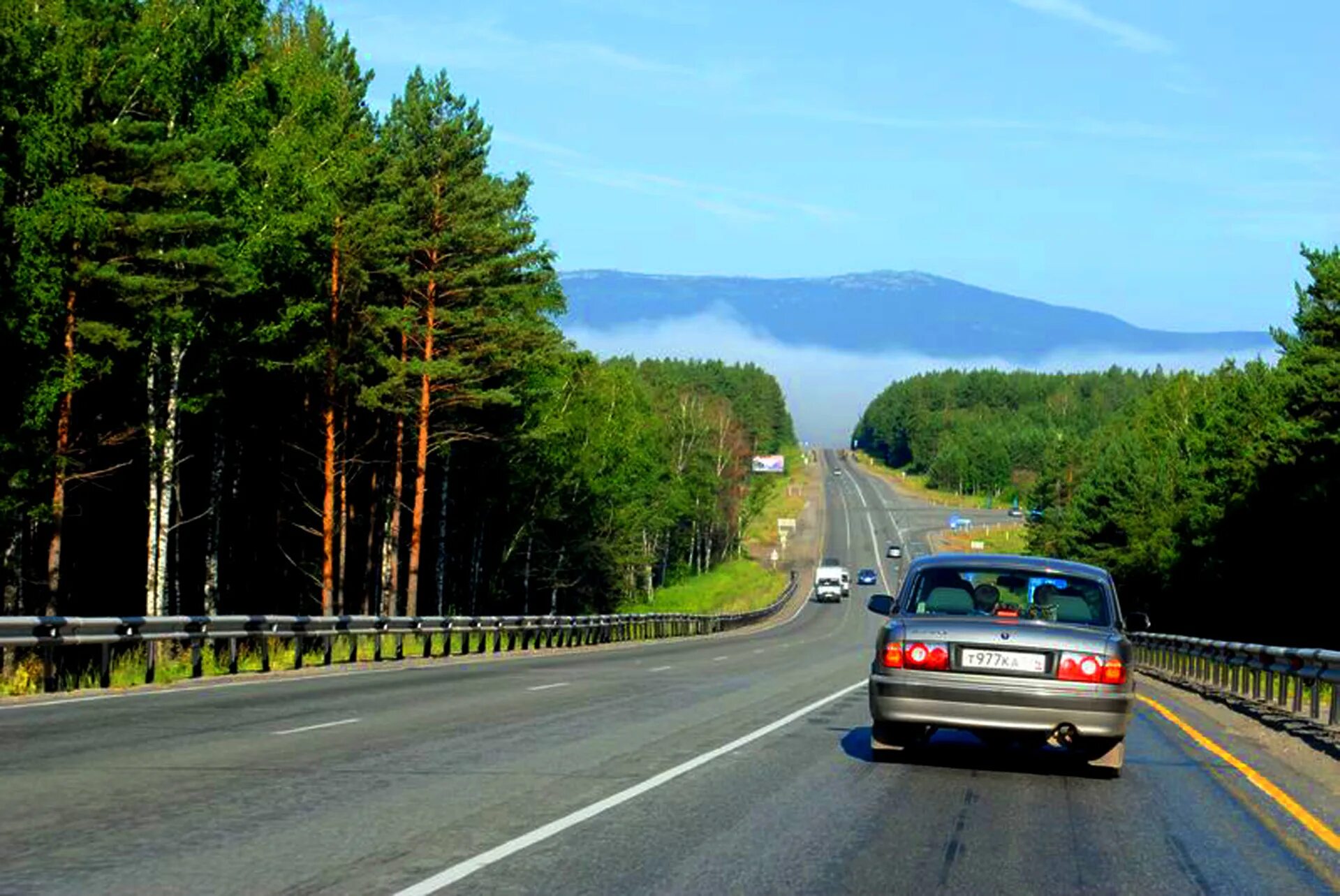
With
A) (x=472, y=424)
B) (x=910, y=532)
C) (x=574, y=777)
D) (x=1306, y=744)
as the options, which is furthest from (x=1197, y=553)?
(x=910, y=532)

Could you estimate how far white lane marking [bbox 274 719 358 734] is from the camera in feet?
52.2

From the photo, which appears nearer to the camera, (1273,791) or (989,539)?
(1273,791)

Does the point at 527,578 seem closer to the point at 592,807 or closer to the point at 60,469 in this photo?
the point at 60,469

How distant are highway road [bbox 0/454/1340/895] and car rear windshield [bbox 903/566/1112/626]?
1315mm

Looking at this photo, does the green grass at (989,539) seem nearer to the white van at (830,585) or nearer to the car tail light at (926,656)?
the white van at (830,585)

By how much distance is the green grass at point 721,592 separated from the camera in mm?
110875

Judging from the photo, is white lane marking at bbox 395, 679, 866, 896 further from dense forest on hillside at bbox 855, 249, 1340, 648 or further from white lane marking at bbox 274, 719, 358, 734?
dense forest on hillside at bbox 855, 249, 1340, 648

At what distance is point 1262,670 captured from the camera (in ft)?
80.4

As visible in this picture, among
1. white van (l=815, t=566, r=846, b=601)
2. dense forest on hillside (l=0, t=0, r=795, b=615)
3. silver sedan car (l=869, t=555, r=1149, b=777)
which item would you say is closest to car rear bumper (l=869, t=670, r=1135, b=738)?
silver sedan car (l=869, t=555, r=1149, b=777)

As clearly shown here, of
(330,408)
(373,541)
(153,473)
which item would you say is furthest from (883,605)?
(373,541)

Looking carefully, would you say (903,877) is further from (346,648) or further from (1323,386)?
(1323,386)

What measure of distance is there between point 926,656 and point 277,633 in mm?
17366

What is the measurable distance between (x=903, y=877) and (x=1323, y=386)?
5529 cm

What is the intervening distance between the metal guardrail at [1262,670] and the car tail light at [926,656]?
689 centimetres
